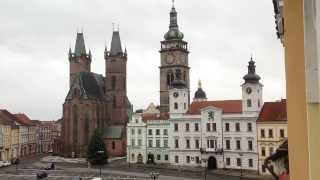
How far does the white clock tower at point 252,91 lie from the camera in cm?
5988

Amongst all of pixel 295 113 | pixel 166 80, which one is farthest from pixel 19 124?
pixel 295 113

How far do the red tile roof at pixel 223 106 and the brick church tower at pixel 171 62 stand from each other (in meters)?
16.0

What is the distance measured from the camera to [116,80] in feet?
294

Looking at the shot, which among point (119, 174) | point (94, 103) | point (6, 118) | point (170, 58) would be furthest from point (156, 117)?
point (6, 118)

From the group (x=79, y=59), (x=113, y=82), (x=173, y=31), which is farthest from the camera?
(x=79, y=59)

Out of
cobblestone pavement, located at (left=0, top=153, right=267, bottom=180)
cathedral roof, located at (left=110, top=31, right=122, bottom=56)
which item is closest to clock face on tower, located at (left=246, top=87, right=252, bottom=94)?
cobblestone pavement, located at (left=0, top=153, right=267, bottom=180)

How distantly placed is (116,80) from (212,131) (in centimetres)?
3053

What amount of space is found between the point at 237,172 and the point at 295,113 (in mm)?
56537

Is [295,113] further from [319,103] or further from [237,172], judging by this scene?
[237,172]

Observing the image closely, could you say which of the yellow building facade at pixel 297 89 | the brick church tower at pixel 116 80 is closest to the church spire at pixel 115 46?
the brick church tower at pixel 116 80

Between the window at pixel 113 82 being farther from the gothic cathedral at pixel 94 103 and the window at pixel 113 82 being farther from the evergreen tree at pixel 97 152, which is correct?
the evergreen tree at pixel 97 152

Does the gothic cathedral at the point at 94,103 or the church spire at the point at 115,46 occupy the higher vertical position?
the church spire at the point at 115,46

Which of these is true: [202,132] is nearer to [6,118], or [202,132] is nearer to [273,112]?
[273,112]

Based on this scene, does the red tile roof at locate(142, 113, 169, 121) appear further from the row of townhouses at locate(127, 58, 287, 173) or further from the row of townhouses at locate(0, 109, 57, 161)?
the row of townhouses at locate(0, 109, 57, 161)
